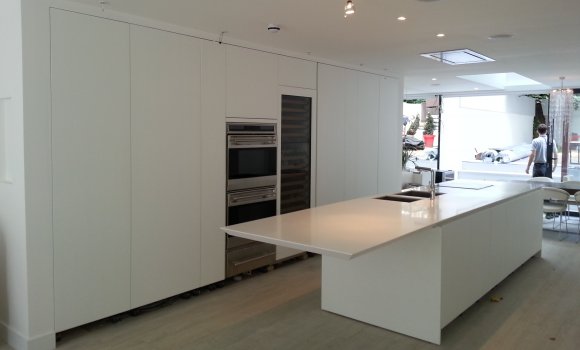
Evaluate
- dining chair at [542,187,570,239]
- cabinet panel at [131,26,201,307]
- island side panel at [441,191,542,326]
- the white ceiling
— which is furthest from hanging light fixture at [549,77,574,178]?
cabinet panel at [131,26,201,307]

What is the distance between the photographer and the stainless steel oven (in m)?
4.67

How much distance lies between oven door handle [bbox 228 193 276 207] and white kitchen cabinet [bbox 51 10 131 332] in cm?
112

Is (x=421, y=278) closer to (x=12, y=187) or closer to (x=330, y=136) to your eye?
(x=330, y=136)

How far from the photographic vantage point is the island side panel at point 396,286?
351 cm

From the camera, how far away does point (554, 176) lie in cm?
952

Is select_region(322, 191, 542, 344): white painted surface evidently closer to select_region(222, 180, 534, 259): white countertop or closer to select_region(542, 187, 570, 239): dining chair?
select_region(222, 180, 534, 259): white countertop

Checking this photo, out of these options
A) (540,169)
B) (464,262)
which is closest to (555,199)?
(540,169)

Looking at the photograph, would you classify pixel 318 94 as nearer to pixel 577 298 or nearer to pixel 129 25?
pixel 129 25

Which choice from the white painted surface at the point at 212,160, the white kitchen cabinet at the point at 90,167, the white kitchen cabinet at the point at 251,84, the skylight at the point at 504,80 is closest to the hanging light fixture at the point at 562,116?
the skylight at the point at 504,80

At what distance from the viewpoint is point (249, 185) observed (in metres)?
4.89

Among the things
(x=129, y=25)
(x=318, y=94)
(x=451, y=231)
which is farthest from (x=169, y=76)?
(x=451, y=231)

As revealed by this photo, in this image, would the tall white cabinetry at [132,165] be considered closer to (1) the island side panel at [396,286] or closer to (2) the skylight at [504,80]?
(1) the island side panel at [396,286]

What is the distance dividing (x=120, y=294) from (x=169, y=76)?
1.80 m

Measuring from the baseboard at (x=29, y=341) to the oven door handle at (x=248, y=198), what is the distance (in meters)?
1.89
